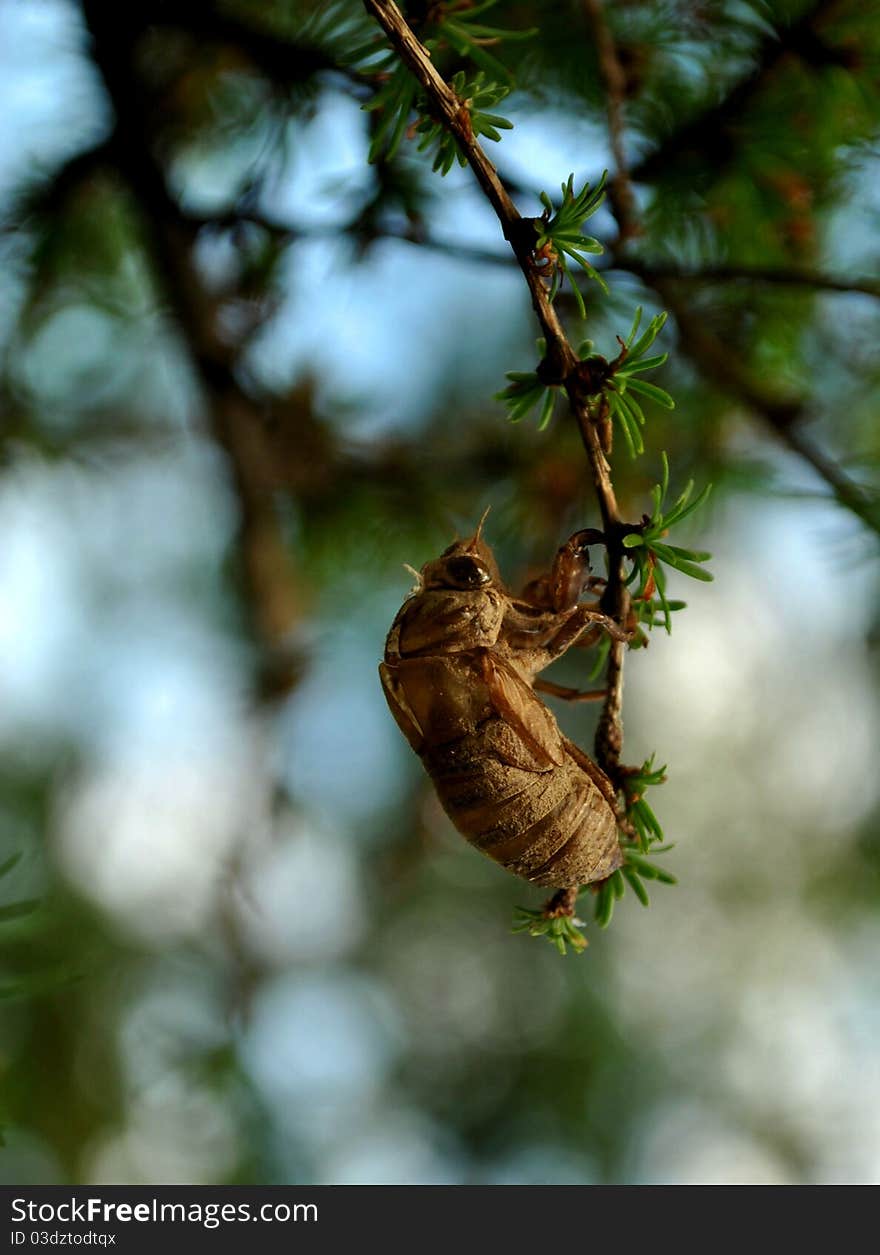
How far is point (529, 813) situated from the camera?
2.18 ft

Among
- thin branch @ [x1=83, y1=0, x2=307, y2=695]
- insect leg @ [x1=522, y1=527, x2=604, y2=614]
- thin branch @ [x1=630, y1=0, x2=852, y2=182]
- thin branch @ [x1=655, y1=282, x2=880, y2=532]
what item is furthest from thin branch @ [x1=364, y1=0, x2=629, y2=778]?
thin branch @ [x1=83, y1=0, x2=307, y2=695]

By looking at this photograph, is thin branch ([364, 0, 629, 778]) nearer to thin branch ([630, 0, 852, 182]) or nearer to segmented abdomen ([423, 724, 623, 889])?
segmented abdomen ([423, 724, 623, 889])

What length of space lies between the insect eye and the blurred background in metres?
0.25

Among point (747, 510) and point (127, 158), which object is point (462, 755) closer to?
point (127, 158)

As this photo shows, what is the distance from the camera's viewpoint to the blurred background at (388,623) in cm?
95

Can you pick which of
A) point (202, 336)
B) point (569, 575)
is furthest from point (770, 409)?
point (202, 336)

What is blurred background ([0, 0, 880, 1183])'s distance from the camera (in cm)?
95

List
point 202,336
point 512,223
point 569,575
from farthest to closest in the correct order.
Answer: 1. point 202,336
2. point 569,575
3. point 512,223

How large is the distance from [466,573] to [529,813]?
169 millimetres

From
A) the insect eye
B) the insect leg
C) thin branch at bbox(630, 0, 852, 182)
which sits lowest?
the insect leg

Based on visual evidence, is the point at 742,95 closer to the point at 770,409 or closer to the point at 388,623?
the point at 770,409

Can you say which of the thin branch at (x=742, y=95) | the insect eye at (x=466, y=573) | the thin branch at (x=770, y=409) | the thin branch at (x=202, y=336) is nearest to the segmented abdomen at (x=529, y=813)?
the insect eye at (x=466, y=573)

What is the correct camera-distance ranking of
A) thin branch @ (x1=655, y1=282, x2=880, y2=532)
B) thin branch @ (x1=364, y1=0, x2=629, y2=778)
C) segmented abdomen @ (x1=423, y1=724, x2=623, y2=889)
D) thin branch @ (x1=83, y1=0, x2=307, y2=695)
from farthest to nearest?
thin branch @ (x1=83, y1=0, x2=307, y2=695) < thin branch @ (x1=655, y1=282, x2=880, y2=532) < segmented abdomen @ (x1=423, y1=724, x2=623, y2=889) < thin branch @ (x1=364, y1=0, x2=629, y2=778)
